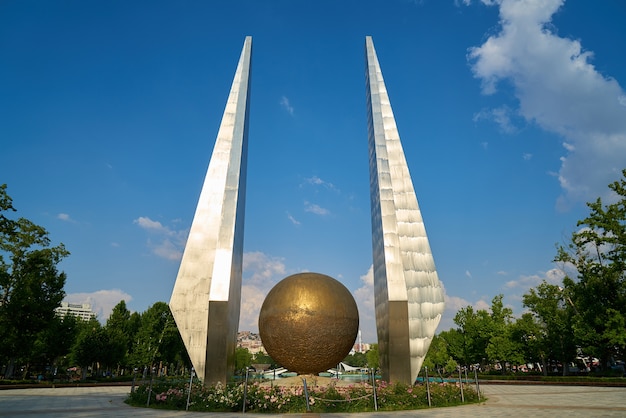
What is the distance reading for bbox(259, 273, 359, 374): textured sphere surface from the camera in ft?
53.2

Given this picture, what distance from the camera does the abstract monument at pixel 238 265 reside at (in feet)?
57.4

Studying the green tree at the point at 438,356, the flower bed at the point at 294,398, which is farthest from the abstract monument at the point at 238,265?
the green tree at the point at 438,356

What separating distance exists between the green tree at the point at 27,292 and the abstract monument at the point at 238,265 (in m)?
17.7

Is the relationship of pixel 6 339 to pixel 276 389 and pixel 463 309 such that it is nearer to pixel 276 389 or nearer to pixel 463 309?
pixel 276 389

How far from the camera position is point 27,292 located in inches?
1225

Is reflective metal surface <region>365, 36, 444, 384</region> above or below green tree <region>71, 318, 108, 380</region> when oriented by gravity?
above

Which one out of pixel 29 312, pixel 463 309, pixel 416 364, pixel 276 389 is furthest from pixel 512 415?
pixel 463 309

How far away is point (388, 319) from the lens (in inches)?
709

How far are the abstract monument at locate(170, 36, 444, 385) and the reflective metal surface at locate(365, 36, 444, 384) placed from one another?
0.14ft

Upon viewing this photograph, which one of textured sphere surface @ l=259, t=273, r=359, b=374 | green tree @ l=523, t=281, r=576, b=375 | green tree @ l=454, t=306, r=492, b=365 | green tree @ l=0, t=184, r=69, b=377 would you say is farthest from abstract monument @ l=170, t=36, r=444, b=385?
green tree @ l=454, t=306, r=492, b=365

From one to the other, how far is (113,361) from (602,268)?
49.4 m

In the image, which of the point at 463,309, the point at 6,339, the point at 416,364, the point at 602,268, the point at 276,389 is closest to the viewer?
the point at 276,389

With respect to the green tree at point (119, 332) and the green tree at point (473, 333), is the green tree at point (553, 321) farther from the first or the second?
the green tree at point (119, 332)

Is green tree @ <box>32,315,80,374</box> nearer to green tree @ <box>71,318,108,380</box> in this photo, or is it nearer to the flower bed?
green tree @ <box>71,318,108,380</box>
